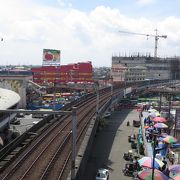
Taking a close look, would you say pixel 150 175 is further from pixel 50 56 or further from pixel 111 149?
pixel 50 56

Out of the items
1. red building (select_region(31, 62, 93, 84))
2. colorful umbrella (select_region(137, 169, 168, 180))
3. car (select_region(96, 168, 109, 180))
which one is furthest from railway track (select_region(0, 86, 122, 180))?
red building (select_region(31, 62, 93, 84))

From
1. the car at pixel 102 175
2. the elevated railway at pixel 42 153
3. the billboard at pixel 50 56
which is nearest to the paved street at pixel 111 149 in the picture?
the car at pixel 102 175

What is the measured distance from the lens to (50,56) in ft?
373

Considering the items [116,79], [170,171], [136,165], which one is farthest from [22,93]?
[116,79]

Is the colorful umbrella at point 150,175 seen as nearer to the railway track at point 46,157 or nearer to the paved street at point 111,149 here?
the railway track at point 46,157

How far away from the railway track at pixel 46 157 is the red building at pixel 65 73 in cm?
8886

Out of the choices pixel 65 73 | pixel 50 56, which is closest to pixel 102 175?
pixel 50 56

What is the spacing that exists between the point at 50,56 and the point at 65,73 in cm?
2529

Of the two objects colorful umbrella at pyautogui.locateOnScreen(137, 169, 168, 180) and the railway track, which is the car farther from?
colorful umbrella at pyautogui.locateOnScreen(137, 169, 168, 180)

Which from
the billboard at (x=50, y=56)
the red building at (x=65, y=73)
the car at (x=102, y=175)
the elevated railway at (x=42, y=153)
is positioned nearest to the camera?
the elevated railway at (x=42, y=153)

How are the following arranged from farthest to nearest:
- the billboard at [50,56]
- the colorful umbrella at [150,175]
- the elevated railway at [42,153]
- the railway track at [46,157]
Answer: the billboard at [50,56]
the elevated railway at [42,153]
the railway track at [46,157]
the colorful umbrella at [150,175]

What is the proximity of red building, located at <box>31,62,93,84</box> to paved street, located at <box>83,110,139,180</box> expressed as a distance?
67.2 meters

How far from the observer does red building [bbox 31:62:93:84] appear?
5340 inches

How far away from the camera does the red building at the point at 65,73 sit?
135625mm
